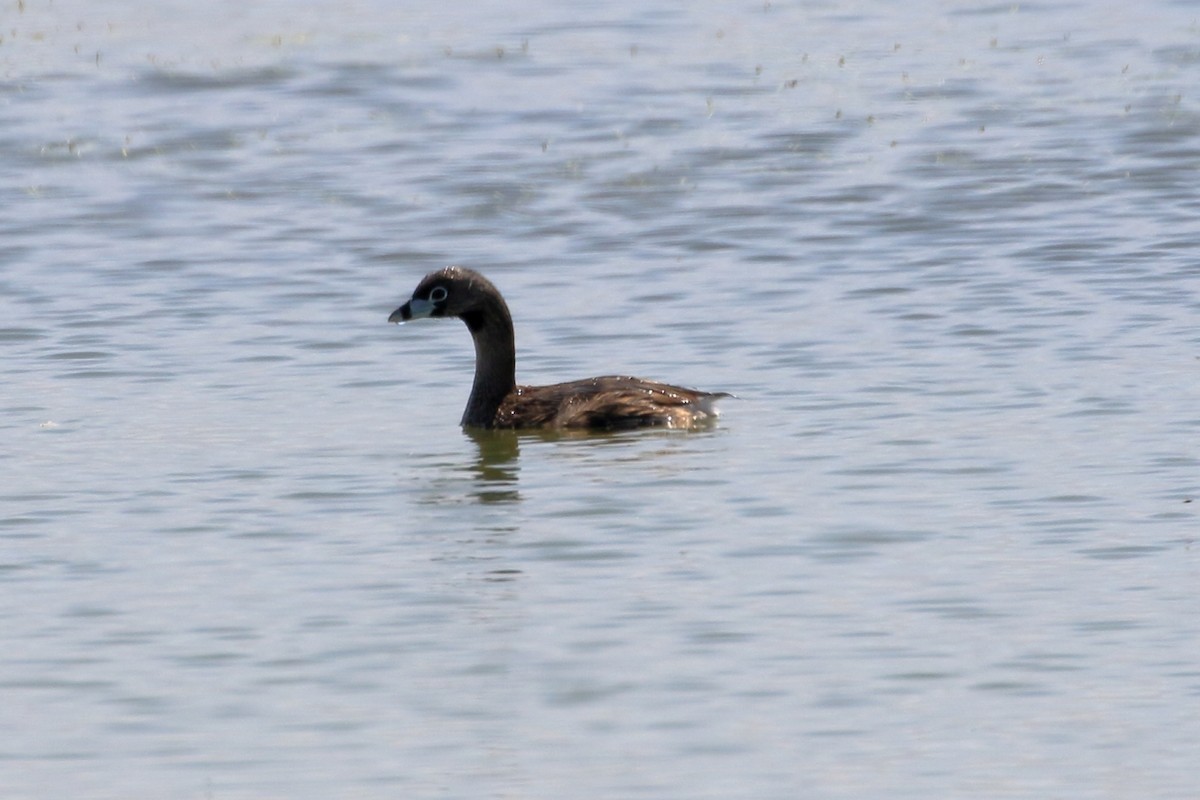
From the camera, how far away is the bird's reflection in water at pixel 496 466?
13203 millimetres

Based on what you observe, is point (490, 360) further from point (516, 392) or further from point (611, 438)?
point (611, 438)

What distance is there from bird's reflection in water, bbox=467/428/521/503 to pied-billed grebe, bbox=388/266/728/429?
202 mm

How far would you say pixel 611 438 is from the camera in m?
14.6

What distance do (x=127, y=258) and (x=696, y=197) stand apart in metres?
5.00

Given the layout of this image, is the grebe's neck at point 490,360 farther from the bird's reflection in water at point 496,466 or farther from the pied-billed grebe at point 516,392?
the bird's reflection in water at point 496,466

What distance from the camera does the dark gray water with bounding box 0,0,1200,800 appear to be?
9172 millimetres

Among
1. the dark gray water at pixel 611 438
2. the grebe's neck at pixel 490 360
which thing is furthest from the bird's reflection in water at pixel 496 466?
the grebe's neck at pixel 490 360

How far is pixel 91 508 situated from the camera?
502 inches

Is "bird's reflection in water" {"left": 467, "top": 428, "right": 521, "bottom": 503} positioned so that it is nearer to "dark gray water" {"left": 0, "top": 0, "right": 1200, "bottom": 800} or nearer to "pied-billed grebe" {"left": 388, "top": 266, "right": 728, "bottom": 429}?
"dark gray water" {"left": 0, "top": 0, "right": 1200, "bottom": 800}

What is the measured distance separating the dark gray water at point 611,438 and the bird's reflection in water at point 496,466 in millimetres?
42

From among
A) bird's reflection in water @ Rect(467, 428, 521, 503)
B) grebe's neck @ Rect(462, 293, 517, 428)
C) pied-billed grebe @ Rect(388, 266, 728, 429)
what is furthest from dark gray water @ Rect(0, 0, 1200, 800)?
grebe's neck @ Rect(462, 293, 517, 428)

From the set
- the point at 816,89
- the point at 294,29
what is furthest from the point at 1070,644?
the point at 294,29

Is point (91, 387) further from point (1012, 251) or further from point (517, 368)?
point (1012, 251)

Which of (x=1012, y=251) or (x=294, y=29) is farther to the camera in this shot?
(x=294, y=29)
